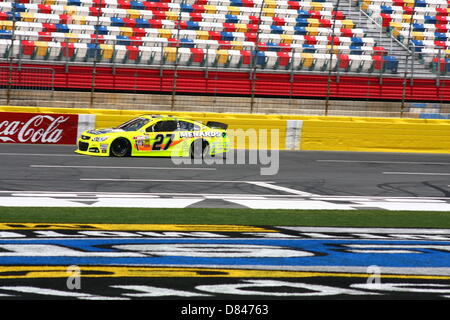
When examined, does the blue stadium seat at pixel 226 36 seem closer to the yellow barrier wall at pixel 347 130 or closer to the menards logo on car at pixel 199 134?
the yellow barrier wall at pixel 347 130

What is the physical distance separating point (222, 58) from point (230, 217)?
15.2m

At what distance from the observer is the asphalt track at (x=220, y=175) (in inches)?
610

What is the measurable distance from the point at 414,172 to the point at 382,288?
11.7m

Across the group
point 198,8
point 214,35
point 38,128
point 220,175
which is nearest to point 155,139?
point 220,175

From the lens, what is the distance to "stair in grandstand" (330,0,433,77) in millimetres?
27984

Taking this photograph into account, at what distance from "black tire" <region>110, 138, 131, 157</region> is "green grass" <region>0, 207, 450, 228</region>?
285 inches

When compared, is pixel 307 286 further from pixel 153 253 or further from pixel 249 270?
pixel 153 253

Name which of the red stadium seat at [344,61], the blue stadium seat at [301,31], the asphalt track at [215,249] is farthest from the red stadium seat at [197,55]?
the asphalt track at [215,249]

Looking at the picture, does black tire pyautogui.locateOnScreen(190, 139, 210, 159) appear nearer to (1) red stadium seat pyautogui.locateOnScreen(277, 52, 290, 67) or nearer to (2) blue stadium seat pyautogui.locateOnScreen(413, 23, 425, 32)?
(1) red stadium seat pyautogui.locateOnScreen(277, 52, 290, 67)

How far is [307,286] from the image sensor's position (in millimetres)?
8070

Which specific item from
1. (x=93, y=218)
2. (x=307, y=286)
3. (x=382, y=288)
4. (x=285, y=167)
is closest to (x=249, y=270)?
(x=307, y=286)

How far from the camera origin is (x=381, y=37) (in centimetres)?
3203

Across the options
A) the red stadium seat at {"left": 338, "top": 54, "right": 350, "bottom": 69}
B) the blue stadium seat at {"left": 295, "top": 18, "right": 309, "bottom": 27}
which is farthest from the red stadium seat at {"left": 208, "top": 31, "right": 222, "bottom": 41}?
the red stadium seat at {"left": 338, "top": 54, "right": 350, "bottom": 69}
